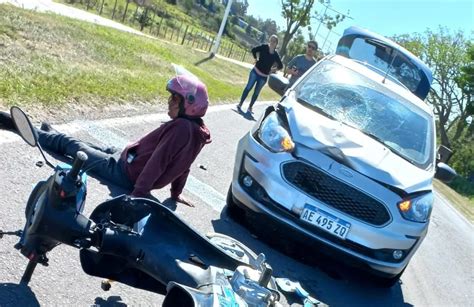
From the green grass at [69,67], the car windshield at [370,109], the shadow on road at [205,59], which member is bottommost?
the shadow on road at [205,59]

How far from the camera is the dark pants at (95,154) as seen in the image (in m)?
4.96

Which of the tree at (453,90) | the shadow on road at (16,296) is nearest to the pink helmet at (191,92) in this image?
the shadow on road at (16,296)

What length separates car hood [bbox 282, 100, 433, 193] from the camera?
5.24 m

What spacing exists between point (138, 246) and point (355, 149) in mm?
3113

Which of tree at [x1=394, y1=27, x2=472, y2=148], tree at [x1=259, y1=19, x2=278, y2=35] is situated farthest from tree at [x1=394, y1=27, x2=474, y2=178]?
tree at [x1=259, y1=19, x2=278, y2=35]

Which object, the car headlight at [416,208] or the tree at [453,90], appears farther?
the tree at [453,90]

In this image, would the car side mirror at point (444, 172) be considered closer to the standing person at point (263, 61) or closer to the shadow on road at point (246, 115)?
the shadow on road at point (246, 115)

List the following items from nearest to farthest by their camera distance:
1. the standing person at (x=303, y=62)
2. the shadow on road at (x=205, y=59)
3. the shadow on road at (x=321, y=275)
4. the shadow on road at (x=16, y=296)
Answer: the shadow on road at (x=16, y=296) < the shadow on road at (x=321, y=275) < the standing person at (x=303, y=62) < the shadow on road at (x=205, y=59)

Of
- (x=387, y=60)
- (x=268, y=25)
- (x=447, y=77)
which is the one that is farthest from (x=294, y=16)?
(x=268, y=25)

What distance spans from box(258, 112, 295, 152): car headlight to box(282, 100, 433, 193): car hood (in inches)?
2.8

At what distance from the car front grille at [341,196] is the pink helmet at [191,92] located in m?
1.04

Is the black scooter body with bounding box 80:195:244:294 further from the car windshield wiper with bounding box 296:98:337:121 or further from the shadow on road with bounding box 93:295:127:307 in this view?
the car windshield wiper with bounding box 296:98:337:121

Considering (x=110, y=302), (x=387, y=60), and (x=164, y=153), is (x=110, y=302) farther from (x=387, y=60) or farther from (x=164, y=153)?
(x=387, y=60)

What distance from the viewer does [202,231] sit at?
505 cm
